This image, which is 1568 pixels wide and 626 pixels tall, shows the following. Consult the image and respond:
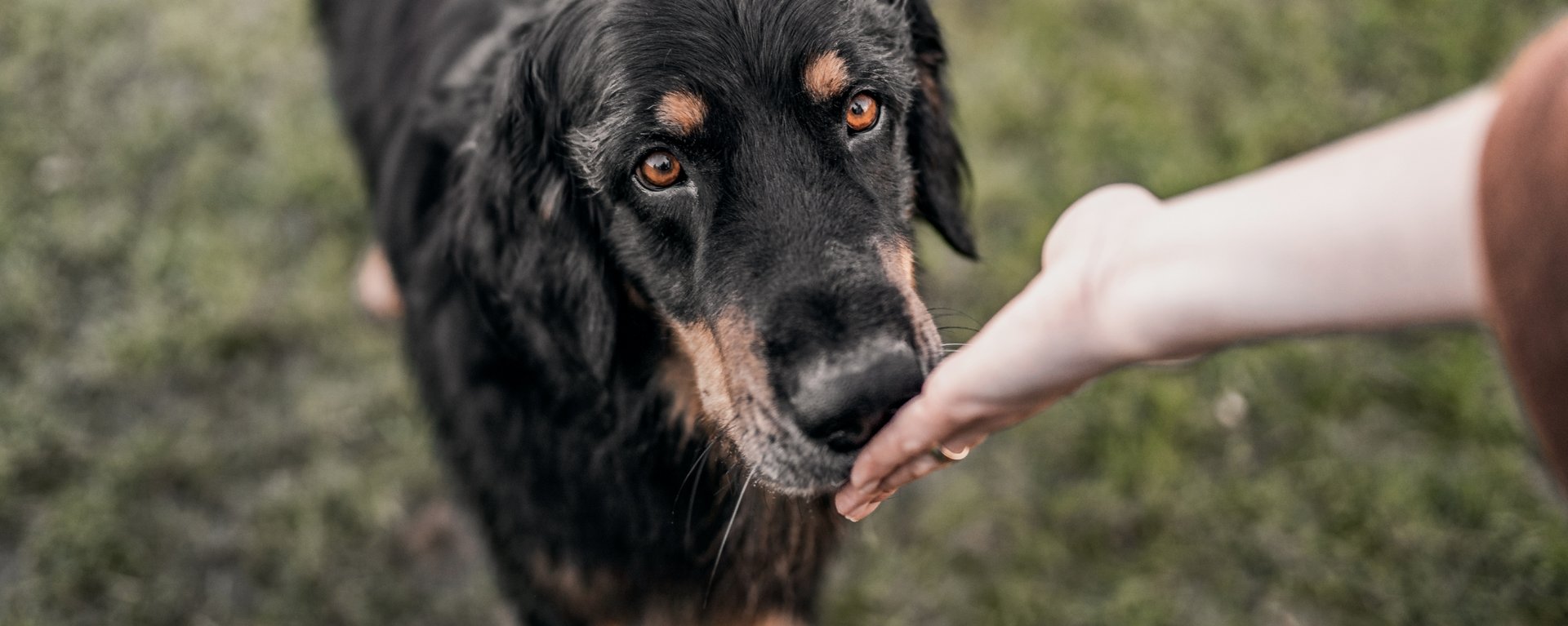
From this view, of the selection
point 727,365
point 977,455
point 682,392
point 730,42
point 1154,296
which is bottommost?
point 977,455

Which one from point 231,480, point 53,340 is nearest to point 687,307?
point 231,480

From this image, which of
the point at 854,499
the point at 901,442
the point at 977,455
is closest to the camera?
the point at 901,442

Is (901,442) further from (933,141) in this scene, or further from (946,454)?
(933,141)

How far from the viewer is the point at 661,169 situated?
203cm

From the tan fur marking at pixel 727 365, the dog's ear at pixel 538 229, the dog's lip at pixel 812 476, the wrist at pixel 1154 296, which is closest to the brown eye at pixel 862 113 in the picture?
the tan fur marking at pixel 727 365

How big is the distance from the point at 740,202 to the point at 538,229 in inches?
22.4

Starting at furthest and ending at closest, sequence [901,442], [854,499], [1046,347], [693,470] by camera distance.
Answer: [693,470] < [854,499] < [901,442] < [1046,347]

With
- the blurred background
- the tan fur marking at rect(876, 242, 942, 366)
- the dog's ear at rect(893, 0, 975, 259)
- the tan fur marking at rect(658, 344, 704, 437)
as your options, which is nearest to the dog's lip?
the tan fur marking at rect(876, 242, 942, 366)

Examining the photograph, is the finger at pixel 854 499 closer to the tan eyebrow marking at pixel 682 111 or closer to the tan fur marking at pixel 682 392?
the tan fur marking at pixel 682 392

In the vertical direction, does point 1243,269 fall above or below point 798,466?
above

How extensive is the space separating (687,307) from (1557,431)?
4.71 feet

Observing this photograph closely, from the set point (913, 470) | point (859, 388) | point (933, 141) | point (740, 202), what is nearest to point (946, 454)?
point (913, 470)

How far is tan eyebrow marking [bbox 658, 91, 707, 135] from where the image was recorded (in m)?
1.93

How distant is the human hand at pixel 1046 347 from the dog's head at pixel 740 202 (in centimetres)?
15
